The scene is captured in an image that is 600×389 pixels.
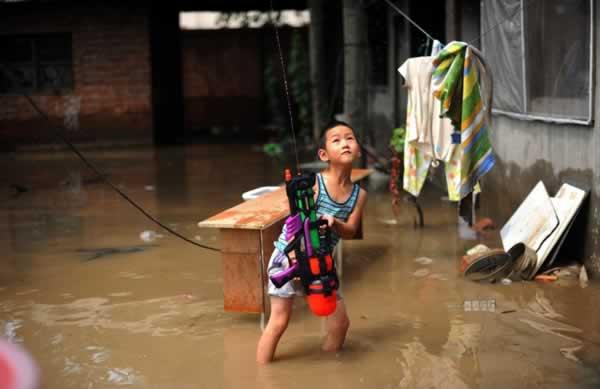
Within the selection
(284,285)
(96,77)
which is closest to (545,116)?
(284,285)

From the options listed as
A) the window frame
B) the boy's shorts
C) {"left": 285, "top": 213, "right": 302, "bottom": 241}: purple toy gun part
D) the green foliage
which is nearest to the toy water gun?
{"left": 285, "top": 213, "right": 302, "bottom": 241}: purple toy gun part

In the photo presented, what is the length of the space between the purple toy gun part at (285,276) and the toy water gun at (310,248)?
0.01 m

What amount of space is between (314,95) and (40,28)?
638 centimetres

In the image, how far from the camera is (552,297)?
584cm

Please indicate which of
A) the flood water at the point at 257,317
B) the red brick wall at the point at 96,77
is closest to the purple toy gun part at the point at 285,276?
the flood water at the point at 257,317

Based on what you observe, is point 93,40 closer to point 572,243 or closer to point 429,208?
point 429,208

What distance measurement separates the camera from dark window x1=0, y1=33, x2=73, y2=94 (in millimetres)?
18453

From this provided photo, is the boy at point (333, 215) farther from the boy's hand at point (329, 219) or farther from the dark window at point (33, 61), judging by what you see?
the dark window at point (33, 61)

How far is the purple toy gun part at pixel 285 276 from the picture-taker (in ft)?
14.1

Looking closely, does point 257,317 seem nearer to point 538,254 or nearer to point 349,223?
point 349,223

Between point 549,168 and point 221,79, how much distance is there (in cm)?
1778

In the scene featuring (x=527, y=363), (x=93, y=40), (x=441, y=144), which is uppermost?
(x=93, y=40)

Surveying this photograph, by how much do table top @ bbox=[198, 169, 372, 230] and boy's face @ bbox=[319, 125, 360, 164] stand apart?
0.83 m

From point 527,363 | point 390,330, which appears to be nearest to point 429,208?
point 390,330
